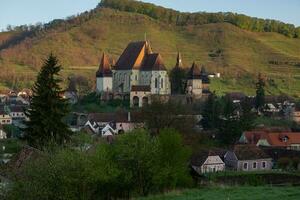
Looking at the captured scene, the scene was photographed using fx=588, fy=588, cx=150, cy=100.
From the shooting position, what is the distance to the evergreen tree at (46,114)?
30.5m

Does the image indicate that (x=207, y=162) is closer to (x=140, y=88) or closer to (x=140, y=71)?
(x=140, y=88)

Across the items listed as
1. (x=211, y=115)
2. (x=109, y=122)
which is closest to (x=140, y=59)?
(x=109, y=122)

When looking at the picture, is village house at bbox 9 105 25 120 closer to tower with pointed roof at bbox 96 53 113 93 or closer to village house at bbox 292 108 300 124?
tower with pointed roof at bbox 96 53 113 93

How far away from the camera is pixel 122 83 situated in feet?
275

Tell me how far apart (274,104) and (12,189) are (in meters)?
73.2

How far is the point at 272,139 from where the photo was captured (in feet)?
187

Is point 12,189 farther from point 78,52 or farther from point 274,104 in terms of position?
point 78,52

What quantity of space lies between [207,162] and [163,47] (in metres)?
117

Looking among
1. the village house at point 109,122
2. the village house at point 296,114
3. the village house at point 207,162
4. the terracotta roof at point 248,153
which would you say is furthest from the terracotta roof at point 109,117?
the village house at point 296,114

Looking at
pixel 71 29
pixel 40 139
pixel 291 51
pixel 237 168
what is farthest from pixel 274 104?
pixel 71 29

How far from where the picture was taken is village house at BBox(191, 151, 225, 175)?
45.7 metres

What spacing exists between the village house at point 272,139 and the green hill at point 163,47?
58.4 m

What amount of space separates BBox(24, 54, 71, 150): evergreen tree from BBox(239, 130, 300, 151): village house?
1129 inches

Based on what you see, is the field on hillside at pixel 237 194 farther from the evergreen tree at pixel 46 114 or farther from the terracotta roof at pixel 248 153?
the terracotta roof at pixel 248 153
